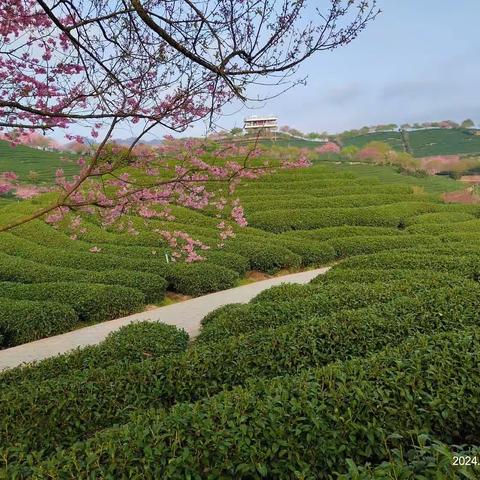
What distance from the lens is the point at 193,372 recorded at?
15.9 ft

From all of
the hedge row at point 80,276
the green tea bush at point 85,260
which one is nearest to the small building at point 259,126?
the hedge row at point 80,276

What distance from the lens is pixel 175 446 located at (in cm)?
304

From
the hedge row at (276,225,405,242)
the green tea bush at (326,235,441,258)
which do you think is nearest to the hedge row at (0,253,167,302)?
the hedge row at (276,225,405,242)

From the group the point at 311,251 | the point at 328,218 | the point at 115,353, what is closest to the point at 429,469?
the point at 115,353

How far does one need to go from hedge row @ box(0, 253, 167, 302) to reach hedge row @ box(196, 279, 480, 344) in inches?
164

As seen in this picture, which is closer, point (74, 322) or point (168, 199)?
point (168, 199)

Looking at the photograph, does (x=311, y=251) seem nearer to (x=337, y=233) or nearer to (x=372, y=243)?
(x=372, y=243)

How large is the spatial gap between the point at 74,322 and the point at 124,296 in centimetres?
113

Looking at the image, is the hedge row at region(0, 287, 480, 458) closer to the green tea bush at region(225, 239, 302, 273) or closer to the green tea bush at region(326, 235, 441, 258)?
the green tea bush at region(225, 239, 302, 273)

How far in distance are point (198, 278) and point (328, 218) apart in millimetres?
8420

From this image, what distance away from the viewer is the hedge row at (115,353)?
5586 mm

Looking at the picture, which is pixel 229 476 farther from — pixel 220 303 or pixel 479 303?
pixel 220 303

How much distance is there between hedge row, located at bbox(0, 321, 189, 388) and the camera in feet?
18.3

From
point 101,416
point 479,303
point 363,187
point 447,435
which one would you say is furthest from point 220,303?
point 363,187
